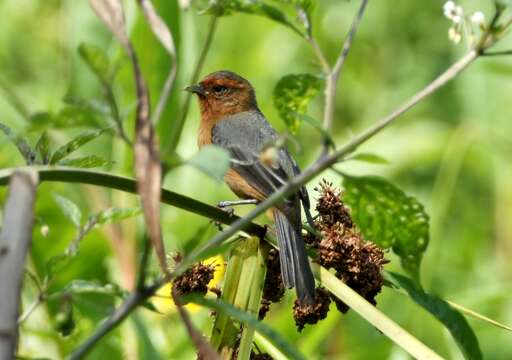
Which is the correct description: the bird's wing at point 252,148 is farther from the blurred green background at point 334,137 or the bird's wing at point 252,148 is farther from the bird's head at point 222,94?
the blurred green background at point 334,137

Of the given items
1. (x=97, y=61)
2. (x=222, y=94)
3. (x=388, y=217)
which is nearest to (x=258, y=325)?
(x=388, y=217)

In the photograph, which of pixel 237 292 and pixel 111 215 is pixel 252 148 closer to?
pixel 237 292

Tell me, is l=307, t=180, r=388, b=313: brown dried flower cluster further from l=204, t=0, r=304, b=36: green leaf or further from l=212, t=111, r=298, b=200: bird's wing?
l=212, t=111, r=298, b=200: bird's wing

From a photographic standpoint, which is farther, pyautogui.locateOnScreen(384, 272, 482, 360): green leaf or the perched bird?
the perched bird

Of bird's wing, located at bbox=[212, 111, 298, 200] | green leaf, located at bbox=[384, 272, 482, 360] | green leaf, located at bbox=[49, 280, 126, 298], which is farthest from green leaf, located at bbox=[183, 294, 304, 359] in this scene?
bird's wing, located at bbox=[212, 111, 298, 200]

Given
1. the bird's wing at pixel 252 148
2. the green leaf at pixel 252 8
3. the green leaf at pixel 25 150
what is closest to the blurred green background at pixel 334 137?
the bird's wing at pixel 252 148

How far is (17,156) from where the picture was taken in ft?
16.6

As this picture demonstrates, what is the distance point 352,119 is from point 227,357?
5727 mm

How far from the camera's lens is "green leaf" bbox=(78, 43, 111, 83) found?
149 cm

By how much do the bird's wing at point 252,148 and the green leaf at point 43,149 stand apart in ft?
4.94

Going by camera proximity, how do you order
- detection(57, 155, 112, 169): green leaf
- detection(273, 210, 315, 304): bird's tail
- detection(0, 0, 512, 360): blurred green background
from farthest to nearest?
detection(0, 0, 512, 360): blurred green background → detection(273, 210, 315, 304): bird's tail → detection(57, 155, 112, 169): green leaf

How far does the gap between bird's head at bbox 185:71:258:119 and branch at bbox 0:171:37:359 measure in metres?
4.14

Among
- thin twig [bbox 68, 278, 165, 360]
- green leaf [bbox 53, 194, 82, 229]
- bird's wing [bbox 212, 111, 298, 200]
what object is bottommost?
thin twig [bbox 68, 278, 165, 360]

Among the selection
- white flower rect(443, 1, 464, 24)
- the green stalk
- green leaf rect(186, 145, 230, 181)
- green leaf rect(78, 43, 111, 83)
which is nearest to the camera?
green leaf rect(186, 145, 230, 181)
